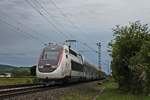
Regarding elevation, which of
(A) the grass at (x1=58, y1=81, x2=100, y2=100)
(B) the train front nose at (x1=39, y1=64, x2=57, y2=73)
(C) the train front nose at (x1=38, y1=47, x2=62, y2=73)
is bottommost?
(A) the grass at (x1=58, y1=81, x2=100, y2=100)

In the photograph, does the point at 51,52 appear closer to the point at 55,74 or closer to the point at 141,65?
the point at 55,74

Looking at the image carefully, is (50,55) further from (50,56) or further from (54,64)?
(54,64)

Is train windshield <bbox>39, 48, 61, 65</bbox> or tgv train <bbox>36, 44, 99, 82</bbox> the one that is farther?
train windshield <bbox>39, 48, 61, 65</bbox>

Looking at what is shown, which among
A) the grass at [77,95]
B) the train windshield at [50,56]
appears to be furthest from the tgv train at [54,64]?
the grass at [77,95]

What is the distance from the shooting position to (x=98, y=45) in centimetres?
9575

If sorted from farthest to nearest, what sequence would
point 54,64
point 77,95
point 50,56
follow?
1. point 50,56
2. point 54,64
3. point 77,95

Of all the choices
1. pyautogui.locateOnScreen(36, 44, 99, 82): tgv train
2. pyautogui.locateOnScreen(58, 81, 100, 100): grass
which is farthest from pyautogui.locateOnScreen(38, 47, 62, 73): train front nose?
pyautogui.locateOnScreen(58, 81, 100, 100): grass

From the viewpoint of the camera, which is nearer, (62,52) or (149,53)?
(149,53)

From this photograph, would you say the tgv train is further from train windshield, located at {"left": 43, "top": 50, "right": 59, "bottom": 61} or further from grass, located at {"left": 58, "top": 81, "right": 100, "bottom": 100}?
grass, located at {"left": 58, "top": 81, "right": 100, "bottom": 100}

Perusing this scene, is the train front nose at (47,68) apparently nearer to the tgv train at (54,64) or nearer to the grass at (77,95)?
the tgv train at (54,64)

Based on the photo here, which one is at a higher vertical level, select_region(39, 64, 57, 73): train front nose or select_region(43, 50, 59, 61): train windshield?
select_region(43, 50, 59, 61): train windshield

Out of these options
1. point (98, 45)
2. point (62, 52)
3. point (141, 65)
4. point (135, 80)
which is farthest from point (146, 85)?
point (98, 45)

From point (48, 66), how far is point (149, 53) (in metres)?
11.6

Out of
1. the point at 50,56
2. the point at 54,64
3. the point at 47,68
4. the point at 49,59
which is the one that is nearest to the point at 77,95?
the point at 47,68
